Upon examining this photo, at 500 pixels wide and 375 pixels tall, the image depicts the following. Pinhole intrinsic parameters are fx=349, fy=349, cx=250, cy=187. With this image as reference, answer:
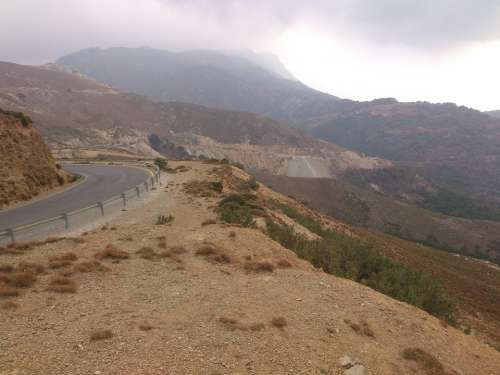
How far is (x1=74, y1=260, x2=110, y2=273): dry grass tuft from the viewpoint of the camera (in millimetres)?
10059

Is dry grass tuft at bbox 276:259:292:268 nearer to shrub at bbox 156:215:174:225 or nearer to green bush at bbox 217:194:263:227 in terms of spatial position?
green bush at bbox 217:194:263:227

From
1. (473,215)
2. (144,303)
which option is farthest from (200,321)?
(473,215)

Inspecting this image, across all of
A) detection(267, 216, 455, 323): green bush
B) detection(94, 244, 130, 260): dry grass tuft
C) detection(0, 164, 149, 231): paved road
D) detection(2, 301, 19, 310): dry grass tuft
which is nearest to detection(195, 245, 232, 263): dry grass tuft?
detection(94, 244, 130, 260): dry grass tuft

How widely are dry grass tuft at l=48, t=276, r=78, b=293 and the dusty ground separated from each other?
0.46 feet

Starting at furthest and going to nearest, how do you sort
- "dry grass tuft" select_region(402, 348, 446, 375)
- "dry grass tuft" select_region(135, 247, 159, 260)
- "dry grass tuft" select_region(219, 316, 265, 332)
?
"dry grass tuft" select_region(135, 247, 159, 260) → "dry grass tuft" select_region(219, 316, 265, 332) → "dry grass tuft" select_region(402, 348, 446, 375)

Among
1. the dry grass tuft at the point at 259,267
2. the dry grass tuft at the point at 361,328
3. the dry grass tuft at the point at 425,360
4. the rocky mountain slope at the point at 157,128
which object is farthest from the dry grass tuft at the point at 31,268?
the rocky mountain slope at the point at 157,128

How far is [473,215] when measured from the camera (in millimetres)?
136375

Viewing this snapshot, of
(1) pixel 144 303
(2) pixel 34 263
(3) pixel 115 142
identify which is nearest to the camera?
(1) pixel 144 303

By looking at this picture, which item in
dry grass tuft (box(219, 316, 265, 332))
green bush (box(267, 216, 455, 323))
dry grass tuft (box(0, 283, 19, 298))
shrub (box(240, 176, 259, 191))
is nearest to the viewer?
dry grass tuft (box(219, 316, 265, 332))

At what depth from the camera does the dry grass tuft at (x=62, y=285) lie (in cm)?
867

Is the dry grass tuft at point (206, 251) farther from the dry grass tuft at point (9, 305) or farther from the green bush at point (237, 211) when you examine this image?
the dry grass tuft at point (9, 305)

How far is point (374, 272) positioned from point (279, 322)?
973 cm

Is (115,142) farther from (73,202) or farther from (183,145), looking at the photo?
(73,202)

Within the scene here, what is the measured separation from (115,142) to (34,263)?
378 feet
